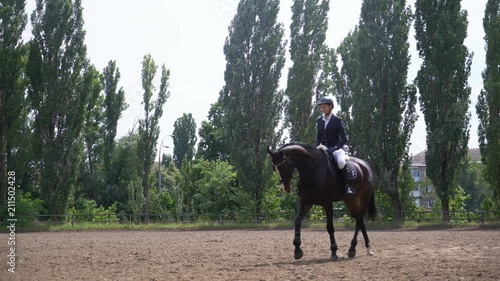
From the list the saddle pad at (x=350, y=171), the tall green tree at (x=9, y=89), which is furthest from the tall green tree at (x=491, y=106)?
the tall green tree at (x=9, y=89)

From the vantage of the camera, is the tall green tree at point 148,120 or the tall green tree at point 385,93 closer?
the tall green tree at point 385,93

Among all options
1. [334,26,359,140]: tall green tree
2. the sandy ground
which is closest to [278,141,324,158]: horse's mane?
the sandy ground

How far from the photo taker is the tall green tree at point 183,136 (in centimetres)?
8544

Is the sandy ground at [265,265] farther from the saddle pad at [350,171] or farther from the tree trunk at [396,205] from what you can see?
the tree trunk at [396,205]

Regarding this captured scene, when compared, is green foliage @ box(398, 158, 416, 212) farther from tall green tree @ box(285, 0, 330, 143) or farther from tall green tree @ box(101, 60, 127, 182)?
tall green tree @ box(101, 60, 127, 182)

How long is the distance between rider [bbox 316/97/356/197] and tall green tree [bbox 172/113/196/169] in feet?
242

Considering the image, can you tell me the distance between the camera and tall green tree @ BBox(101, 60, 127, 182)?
168ft

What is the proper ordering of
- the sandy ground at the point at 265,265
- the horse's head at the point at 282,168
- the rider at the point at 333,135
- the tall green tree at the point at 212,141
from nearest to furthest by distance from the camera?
the sandy ground at the point at 265,265 < the horse's head at the point at 282,168 < the rider at the point at 333,135 < the tall green tree at the point at 212,141

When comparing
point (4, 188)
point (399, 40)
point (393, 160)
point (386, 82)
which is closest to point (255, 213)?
point (393, 160)

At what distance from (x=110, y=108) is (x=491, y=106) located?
33.3 m

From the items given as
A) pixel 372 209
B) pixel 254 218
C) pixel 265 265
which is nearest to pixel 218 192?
pixel 254 218

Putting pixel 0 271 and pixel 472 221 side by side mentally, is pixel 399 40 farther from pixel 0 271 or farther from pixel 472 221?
pixel 0 271

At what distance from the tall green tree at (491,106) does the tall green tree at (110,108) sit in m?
31.8

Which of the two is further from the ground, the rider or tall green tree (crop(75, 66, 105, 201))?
tall green tree (crop(75, 66, 105, 201))
